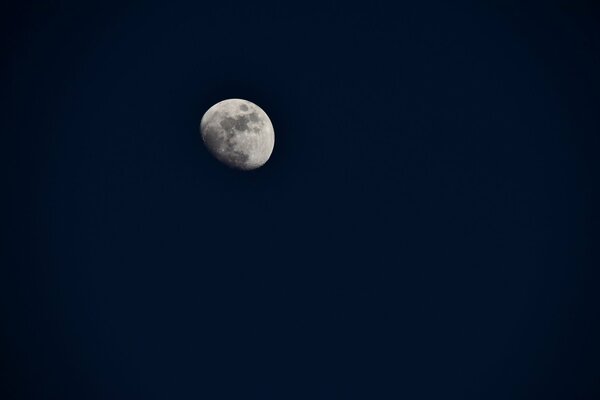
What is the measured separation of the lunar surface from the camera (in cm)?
1190

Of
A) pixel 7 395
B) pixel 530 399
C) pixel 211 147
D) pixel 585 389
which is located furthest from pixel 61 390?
pixel 585 389

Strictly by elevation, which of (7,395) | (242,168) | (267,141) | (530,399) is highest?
(267,141)

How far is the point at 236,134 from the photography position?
1186cm

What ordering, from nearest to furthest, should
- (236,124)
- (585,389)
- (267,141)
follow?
1. (236,124)
2. (267,141)
3. (585,389)

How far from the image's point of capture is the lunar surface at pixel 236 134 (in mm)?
11903

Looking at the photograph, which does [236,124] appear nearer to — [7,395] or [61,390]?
[61,390]

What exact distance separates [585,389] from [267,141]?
20.4 meters

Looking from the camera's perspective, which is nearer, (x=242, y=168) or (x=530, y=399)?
(x=242, y=168)

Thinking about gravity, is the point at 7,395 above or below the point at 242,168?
below

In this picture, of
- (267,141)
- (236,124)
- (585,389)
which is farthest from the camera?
(585,389)

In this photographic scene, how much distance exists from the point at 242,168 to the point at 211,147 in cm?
107

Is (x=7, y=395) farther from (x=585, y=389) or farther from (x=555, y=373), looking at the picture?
(x=585, y=389)

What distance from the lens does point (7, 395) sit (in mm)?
20891

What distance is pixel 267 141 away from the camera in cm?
1270
